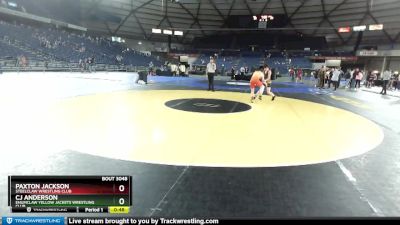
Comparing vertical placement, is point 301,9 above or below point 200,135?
above

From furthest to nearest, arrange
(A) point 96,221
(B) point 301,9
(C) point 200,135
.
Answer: (B) point 301,9
(C) point 200,135
(A) point 96,221

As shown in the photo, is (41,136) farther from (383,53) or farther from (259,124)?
(383,53)

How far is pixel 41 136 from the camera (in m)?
4.78

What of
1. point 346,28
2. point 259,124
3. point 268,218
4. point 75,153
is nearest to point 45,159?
point 75,153
